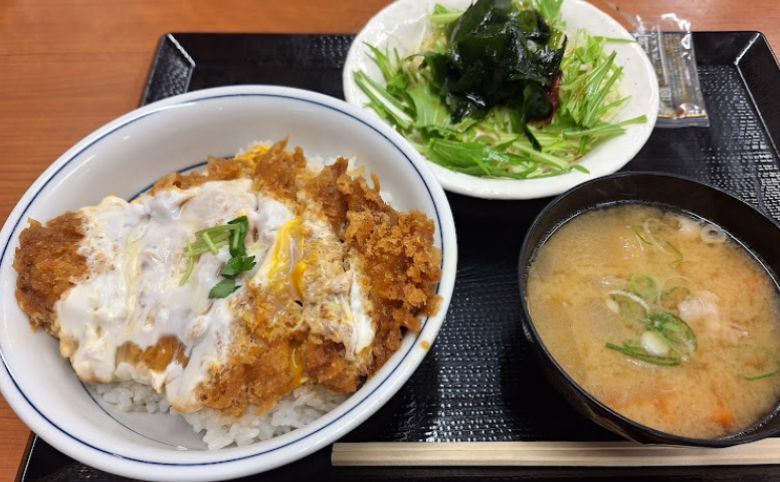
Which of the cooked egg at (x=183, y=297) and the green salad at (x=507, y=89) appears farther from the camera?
the green salad at (x=507, y=89)

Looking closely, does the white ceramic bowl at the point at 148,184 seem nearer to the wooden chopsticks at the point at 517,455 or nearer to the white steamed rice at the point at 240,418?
the white steamed rice at the point at 240,418

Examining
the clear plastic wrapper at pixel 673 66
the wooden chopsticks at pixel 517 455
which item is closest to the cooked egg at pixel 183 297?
the wooden chopsticks at pixel 517 455

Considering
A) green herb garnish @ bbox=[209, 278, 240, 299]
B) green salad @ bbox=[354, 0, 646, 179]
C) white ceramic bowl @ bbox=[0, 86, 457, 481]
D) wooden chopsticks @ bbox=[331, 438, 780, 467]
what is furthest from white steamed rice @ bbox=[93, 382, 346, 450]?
green salad @ bbox=[354, 0, 646, 179]

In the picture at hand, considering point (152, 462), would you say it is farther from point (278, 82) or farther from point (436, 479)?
point (278, 82)

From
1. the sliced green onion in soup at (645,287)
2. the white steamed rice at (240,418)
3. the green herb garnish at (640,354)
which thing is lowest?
the white steamed rice at (240,418)

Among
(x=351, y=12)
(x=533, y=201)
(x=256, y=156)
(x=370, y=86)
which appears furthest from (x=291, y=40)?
(x=533, y=201)

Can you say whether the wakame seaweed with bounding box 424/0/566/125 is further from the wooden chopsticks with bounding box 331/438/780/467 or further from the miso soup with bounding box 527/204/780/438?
the wooden chopsticks with bounding box 331/438/780/467
